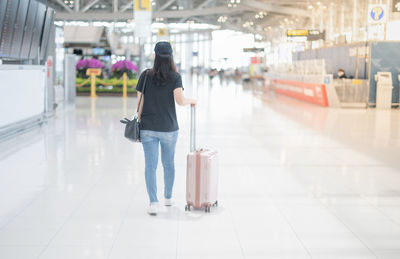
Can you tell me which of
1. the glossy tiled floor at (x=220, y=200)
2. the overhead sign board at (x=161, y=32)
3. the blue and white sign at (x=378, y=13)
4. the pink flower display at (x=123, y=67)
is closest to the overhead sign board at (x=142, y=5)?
the pink flower display at (x=123, y=67)

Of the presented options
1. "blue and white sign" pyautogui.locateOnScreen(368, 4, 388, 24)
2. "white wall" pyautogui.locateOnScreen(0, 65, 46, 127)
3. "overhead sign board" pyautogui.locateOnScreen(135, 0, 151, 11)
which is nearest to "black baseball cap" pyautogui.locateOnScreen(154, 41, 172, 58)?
"white wall" pyautogui.locateOnScreen(0, 65, 46, 127)

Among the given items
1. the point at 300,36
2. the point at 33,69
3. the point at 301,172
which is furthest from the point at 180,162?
the point at 300,36

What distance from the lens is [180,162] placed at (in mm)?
8008

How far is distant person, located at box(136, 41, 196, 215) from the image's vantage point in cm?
490

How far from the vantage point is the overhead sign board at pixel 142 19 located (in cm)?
1736

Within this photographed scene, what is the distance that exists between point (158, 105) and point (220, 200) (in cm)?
133

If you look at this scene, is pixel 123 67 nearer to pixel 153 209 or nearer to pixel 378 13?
pixel 378 13

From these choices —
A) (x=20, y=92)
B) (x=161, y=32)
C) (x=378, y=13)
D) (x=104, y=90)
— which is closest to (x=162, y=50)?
(x=20, y=92)

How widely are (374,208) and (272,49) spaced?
44.2 meters

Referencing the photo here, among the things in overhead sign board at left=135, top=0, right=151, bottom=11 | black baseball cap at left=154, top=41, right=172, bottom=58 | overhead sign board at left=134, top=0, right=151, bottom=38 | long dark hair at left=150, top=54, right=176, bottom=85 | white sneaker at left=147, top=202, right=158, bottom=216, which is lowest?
white sneaker at left=147, top=202, right=158, bottom=216

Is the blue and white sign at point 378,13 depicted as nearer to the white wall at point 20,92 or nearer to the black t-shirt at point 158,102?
the white wall at point 20,92

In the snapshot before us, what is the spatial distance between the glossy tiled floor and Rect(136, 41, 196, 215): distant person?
20.1 inches

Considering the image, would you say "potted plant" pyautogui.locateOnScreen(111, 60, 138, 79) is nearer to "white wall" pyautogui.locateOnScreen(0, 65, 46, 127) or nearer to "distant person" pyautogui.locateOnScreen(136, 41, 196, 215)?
"white wall" pyautogui.locateOnScreen(0, 65, 46, 127)

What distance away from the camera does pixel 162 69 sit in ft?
16.0
